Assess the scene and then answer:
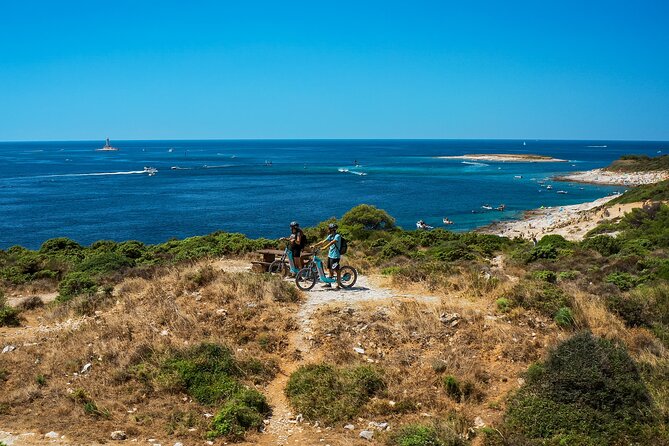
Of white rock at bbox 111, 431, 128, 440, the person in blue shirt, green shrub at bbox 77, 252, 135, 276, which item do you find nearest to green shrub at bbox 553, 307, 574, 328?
the person in blue shirt

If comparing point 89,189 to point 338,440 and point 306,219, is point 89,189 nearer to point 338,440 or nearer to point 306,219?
point 306,219

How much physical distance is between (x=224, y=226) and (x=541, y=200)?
50.6 m

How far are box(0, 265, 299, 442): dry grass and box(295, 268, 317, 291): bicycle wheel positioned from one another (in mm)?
807

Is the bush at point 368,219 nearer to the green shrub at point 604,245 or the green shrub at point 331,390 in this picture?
the green shrub at point 604,245

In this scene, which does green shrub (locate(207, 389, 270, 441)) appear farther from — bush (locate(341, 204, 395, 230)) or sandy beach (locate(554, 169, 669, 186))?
sandy beach (locate(554, 169, 669, 186))

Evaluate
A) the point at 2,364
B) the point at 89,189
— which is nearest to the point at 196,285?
the point at 2,364

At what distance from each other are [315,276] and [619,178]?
352 ft

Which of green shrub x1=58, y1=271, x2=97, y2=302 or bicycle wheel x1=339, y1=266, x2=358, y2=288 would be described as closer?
bicycle wheel x1=339, y1=266, x2=358, y2=288

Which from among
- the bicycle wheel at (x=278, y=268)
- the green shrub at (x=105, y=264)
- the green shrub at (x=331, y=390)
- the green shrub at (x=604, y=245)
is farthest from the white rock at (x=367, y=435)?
the green shrub at (x=604, y=245)

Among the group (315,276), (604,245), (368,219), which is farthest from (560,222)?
(315,276)

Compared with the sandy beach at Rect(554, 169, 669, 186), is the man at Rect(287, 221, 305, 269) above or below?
above

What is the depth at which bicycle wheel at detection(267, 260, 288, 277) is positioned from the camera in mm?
16469

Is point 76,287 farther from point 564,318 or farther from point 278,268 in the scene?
point 564,318

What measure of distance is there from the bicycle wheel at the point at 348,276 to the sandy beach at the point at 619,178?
8899cm
